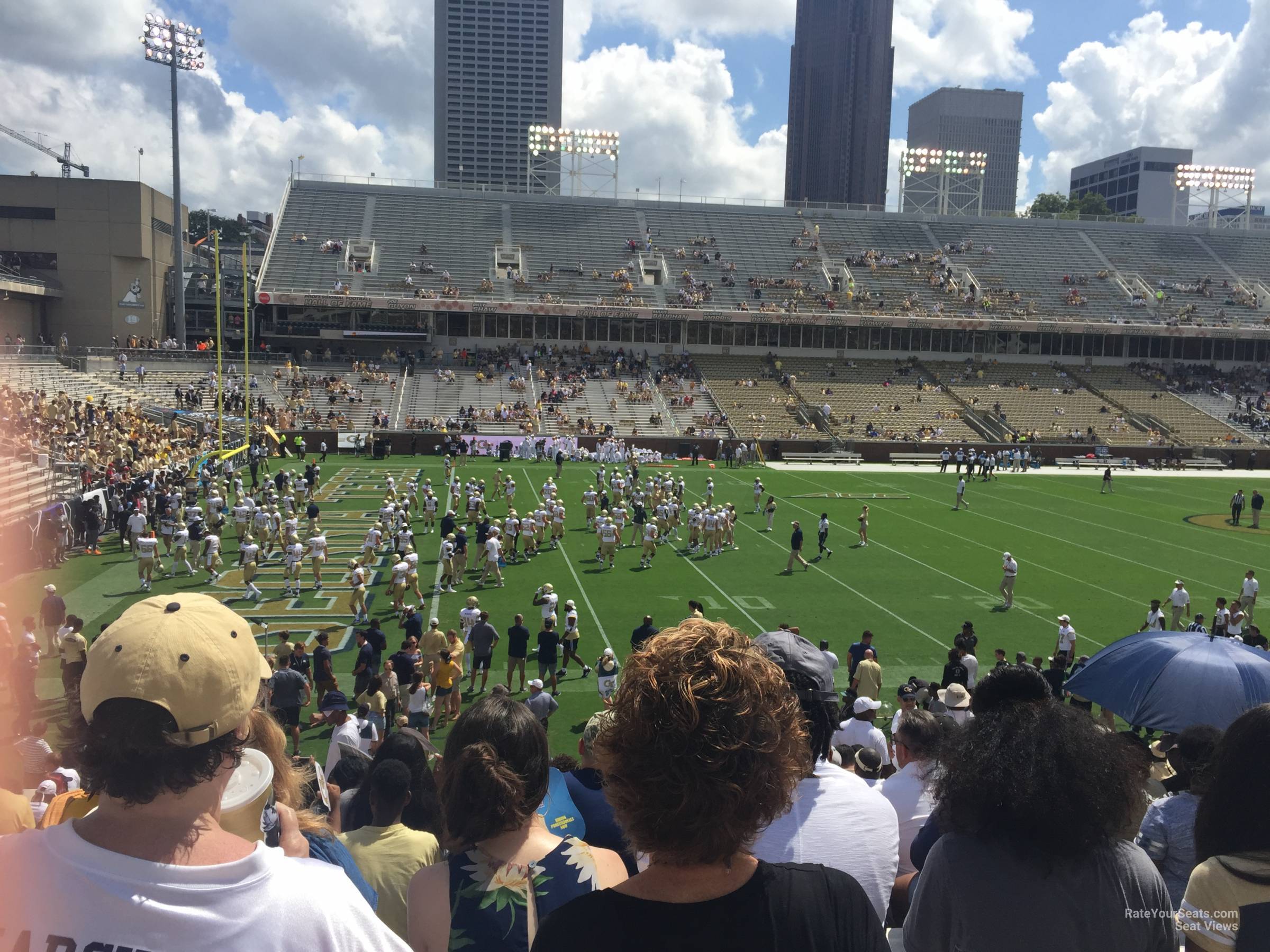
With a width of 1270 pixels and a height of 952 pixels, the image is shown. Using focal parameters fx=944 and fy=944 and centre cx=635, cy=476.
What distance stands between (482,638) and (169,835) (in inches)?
439

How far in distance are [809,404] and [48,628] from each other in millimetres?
40990

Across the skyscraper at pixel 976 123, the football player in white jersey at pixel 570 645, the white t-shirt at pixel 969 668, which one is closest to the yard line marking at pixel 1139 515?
the white t-shirt at pixel 969 668

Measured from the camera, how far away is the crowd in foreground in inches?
73.2

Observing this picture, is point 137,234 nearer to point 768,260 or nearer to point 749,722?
point 768,260

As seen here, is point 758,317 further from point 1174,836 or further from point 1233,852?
point 1233,852

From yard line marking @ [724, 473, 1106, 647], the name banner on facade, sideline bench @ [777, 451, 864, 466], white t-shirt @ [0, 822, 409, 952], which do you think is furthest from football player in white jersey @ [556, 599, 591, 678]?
the name banner on facade

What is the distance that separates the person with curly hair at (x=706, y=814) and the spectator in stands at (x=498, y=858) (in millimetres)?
694

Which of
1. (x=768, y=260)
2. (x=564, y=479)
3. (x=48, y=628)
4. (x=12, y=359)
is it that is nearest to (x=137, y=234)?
(x=12, y=359)

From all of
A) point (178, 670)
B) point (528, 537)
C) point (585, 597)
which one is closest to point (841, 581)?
point (585, 597)

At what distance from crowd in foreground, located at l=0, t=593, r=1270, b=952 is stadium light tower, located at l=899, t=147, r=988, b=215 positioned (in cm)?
7226

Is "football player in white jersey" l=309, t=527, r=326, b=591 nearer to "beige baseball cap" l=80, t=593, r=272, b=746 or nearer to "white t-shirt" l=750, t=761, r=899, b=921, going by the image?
"white t-shirt" l=750, t=761, r=899, b=921

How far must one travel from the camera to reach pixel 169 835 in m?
1.94

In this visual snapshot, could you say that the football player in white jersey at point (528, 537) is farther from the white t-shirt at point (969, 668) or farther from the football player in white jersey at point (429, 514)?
the white t-shirt at point (969, 668)

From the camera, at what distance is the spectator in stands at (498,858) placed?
8.69ft
